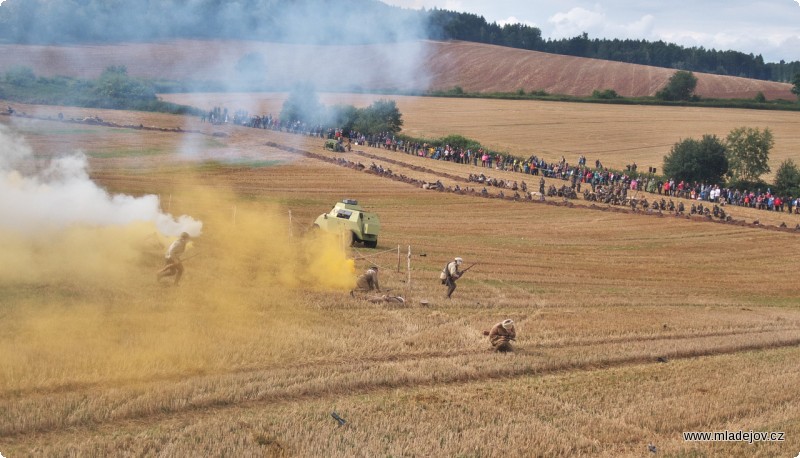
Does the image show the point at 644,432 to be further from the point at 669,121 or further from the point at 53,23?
the point at 669,121

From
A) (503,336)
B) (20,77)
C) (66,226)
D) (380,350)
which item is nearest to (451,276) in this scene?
(503,336)

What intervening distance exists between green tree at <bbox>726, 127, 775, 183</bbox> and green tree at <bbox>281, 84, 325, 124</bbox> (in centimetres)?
3739

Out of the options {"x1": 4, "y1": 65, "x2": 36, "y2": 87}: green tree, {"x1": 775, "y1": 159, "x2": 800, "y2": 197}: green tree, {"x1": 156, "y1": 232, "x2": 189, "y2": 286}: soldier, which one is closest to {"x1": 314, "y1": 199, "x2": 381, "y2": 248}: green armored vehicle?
{"x1": 156, "y1": 232, "x2": 189, "y2": 286}: soldier

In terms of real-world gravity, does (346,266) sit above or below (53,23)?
below

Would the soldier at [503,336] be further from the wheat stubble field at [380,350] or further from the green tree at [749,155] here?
the green tree at [749,155]

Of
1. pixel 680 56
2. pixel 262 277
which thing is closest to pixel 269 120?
pixel 262 277

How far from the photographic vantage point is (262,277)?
2464cm

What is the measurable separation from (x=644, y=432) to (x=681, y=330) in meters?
9.59

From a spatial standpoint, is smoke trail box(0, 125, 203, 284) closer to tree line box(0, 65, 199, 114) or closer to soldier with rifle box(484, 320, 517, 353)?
soldier with rifle box(484, 320, 517, 353)

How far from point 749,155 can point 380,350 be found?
60.7 metres

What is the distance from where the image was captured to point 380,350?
17.7 meters

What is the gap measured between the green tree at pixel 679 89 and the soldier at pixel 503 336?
4022 inches

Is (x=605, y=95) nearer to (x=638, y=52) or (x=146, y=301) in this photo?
(x=638, y=52)

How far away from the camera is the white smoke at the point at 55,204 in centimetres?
2428
